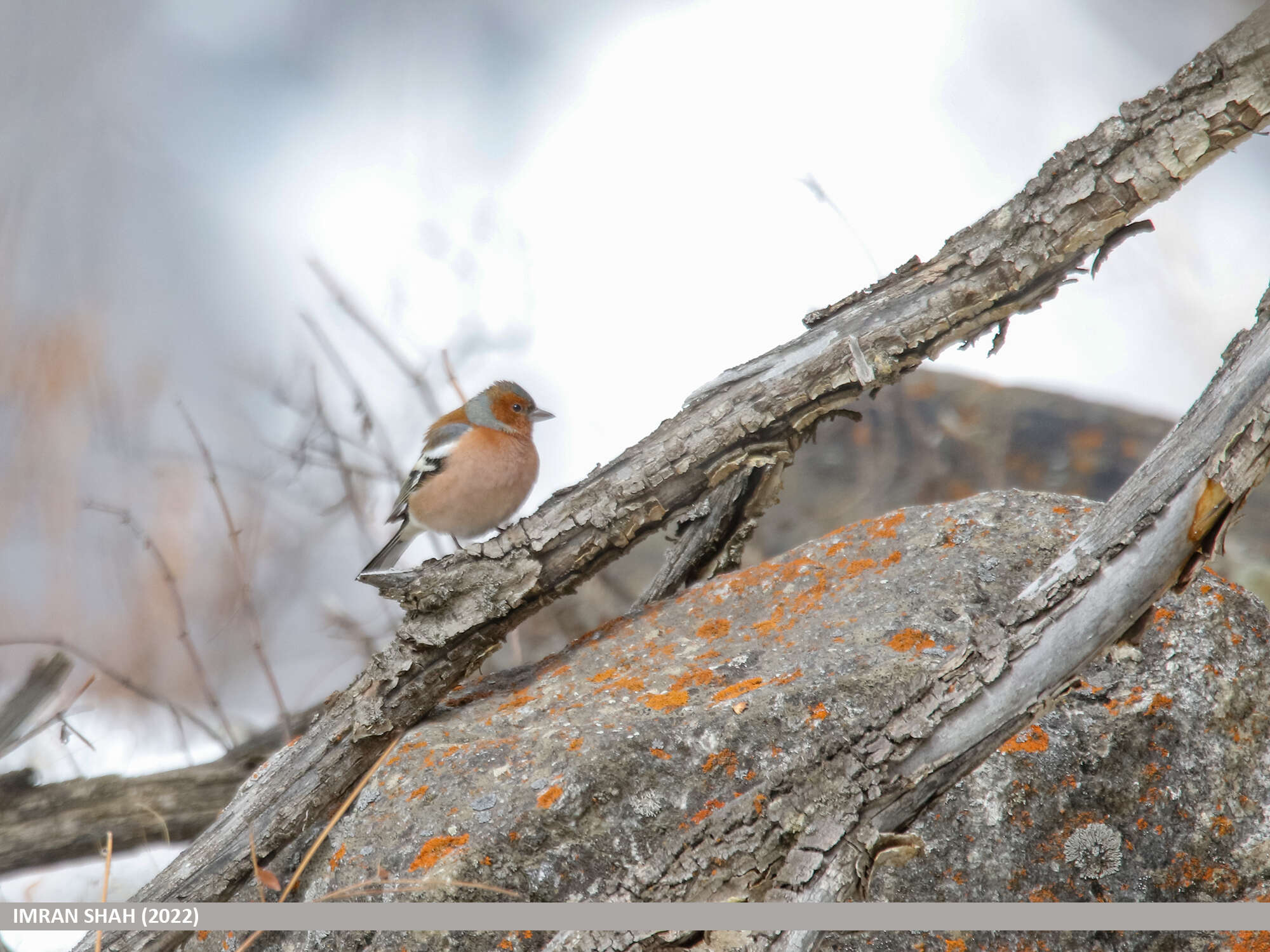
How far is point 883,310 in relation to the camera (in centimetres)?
265

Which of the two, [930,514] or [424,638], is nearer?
[424,638]

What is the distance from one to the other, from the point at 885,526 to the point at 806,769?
46.4 inches

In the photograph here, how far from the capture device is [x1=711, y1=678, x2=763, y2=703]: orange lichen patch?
7.72ft

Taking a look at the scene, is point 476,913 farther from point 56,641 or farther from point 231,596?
point 231,596

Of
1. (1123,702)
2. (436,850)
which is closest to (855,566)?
(1123,702)

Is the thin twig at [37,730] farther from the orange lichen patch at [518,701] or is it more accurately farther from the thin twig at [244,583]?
the orange lichen patch at [518,701]

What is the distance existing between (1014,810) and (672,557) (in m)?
1.34

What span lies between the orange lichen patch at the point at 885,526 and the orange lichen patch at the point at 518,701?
Answer: 46.6 inches

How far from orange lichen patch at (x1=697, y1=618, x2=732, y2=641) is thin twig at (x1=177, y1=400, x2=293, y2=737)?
77.4 inches

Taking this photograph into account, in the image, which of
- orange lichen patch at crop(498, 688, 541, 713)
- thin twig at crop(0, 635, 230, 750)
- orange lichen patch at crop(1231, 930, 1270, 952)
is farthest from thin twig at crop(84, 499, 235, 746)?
orange lichen patch at crop(1231, 930, 1270, 952)

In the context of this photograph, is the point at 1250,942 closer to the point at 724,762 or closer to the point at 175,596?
the point at 724,762

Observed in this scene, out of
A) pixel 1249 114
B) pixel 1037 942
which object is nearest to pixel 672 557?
pixel 1037 942

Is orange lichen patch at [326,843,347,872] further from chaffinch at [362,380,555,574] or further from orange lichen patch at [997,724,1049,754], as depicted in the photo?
orange lichen patch at [997,724,1049,754]

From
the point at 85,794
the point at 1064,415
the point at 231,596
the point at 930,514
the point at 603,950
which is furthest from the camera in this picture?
the point at 1064,415
